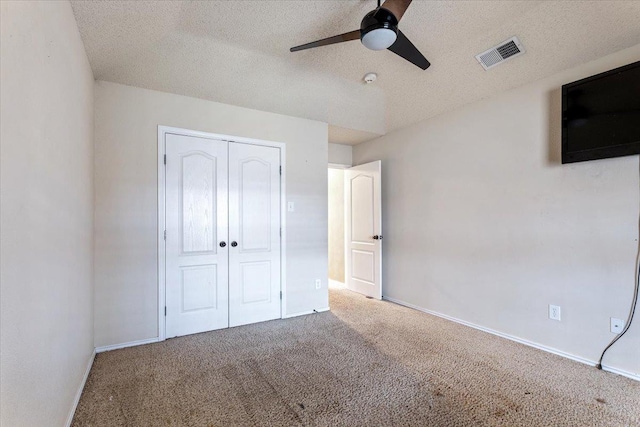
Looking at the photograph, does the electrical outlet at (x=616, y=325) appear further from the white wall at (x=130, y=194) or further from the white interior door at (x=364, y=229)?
the white wall at (x=130, y=194)

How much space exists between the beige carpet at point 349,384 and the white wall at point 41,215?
0.41 metres

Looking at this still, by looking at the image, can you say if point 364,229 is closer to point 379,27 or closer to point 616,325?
point 616,325

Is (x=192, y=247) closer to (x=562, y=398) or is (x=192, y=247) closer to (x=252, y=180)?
(x=252, y=180)

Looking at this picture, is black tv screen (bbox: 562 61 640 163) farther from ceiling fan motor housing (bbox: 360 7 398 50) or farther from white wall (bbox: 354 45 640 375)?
ceiling fan motor housing (bbox: 360 7 398 50)

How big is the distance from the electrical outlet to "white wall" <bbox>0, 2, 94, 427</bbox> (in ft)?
11.9

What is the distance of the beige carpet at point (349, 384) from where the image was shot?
1.88 metres

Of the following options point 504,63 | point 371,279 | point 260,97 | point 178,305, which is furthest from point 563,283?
point 178,305

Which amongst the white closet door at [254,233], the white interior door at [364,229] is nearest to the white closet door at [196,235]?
the white closet door at [254,233]

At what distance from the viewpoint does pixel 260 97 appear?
332cm

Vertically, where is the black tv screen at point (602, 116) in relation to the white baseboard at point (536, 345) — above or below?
above

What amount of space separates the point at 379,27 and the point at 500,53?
1.55 meters

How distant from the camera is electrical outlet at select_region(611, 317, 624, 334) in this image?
94.0 inches

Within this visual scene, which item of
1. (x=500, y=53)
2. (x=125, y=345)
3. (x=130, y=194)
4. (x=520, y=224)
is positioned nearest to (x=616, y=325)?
(x=520, y=224)

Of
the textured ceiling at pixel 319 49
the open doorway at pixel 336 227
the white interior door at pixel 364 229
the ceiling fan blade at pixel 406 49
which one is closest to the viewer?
the ceiling fan blade at pixel 406 49
